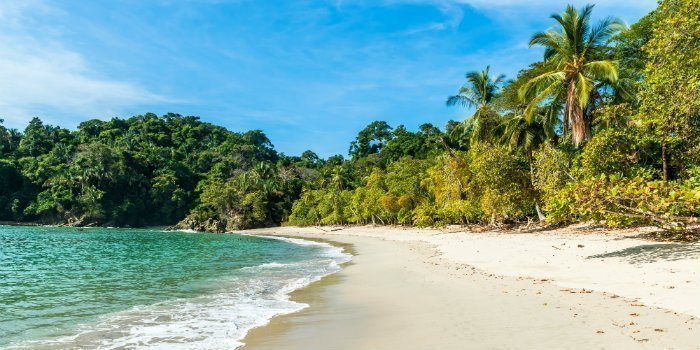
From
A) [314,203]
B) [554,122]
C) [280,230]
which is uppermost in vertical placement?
[554,122]

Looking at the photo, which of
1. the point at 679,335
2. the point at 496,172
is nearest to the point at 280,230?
the point at 496,172

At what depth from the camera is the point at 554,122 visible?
26.3 m

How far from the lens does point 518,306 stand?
7.43 metres

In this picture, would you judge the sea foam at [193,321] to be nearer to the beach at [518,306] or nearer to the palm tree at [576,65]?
the beach at [518,306]

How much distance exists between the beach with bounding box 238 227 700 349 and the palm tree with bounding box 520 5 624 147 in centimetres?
1086

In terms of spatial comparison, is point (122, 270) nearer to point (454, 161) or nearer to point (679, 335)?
point (679, 335)

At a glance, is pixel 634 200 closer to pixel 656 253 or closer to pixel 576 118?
pixel 656 253

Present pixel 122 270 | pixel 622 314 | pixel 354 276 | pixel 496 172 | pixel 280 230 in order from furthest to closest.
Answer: pixel 280 230 → pixel 496 172 → pixel 122 270 → pixel 354 276 → pixel 622 314

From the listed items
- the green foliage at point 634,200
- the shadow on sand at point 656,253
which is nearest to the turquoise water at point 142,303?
the green foliage at point 634,200

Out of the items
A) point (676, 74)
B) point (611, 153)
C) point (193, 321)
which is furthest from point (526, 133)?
point (193, 321)

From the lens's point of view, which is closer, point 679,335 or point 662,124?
point 679,335

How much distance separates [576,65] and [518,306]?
1950 cm

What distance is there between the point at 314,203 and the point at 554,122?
46.5 meters

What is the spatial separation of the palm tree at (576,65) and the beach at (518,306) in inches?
428
